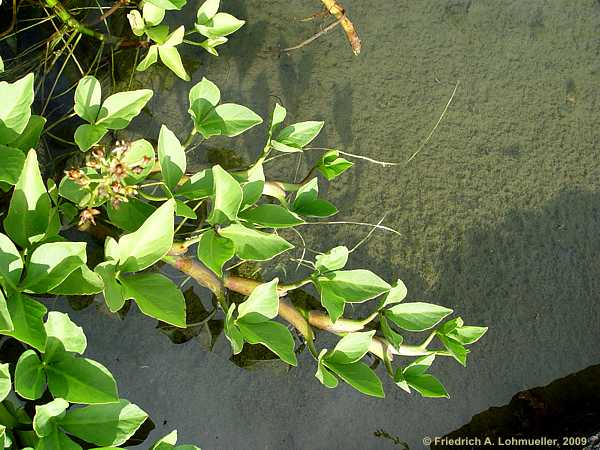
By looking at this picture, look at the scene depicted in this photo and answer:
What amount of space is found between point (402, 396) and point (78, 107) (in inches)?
32.4

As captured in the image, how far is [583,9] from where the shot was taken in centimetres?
163

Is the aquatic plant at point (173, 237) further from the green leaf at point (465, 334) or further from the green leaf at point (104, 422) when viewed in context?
the green leaf at point (104, 422)

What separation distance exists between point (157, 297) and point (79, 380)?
0.50 feet

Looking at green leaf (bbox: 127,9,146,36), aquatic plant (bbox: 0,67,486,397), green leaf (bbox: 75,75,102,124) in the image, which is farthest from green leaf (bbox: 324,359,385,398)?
green leaf (bbox: 127,9,146,36)

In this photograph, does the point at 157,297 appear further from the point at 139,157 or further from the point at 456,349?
the point at 456,349

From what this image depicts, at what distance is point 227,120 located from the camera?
1182 millimetres

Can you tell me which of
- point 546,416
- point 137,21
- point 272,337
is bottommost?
point 546,416

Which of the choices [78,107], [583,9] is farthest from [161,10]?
[583,9]

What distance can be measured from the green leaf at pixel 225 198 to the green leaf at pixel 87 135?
22cm

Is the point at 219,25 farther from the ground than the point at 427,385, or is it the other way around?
the point at 219,25

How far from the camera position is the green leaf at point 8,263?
86 cm

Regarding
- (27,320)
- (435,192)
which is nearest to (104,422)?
(27,320)

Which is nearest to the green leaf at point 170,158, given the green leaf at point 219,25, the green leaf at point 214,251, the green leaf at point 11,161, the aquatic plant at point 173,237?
the aquatic plant at point 173,237

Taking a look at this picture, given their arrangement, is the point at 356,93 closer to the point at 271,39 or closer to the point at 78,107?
the point at 271,39
